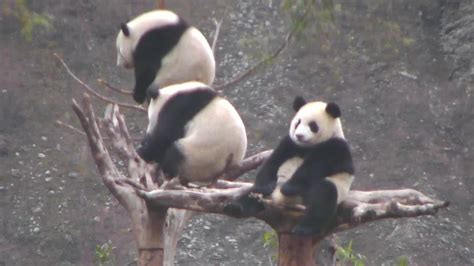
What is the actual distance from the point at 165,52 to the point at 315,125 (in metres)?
1.65

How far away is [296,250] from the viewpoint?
187 inches

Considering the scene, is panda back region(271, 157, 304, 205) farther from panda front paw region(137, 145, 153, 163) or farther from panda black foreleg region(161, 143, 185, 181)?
panda front paw region(137, 145, 153, 163)

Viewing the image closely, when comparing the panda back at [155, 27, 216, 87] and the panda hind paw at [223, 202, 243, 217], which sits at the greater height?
the panda back at [155, 27, 216, 87]

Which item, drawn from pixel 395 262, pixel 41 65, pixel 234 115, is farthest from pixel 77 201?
pixel 234 115

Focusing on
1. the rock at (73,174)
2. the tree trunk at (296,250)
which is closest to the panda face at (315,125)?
the tree trunk at (296,250)

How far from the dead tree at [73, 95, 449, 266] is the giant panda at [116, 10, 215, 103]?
50 cm

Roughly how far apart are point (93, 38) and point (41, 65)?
0.63 m

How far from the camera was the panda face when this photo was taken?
4941 mm

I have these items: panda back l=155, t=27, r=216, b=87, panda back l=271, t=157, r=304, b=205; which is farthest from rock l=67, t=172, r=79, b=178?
panda back l=271, t=157, r=304, b=205

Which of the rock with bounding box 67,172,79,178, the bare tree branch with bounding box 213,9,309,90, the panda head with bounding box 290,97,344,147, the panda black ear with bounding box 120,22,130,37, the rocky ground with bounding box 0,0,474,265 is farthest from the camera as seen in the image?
the rock with bounding box 67,172,79,178

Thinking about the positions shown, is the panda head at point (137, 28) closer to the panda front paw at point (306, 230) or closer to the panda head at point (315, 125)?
the panda head at point (315, 125)

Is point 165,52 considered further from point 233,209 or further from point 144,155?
point 233,209

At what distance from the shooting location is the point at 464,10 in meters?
11.0

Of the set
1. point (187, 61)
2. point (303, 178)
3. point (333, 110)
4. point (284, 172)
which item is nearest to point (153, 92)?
point (187, 61)
